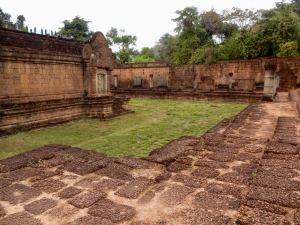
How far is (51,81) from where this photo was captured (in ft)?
30.4

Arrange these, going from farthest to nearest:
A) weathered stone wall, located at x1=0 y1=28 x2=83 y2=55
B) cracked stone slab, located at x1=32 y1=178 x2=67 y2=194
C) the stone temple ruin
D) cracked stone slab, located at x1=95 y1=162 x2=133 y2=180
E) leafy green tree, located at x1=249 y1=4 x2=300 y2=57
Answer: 1. leafy green tree, located at x1=249 y1=4 x2=300 y2=57
2. weathered stone wall, located at x1=0 y1=28 x2=83 y2=55
3. cracked stone slab, located at x1=95 y1=162 x2=133 y2=180
4. cracked stone slab, located at x1=32 y1=178 x2=67 y2=194
5. the stone temple ruin

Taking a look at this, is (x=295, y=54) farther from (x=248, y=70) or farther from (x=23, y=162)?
(x=23, y=162)

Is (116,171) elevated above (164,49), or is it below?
below

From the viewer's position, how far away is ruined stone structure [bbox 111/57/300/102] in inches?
700

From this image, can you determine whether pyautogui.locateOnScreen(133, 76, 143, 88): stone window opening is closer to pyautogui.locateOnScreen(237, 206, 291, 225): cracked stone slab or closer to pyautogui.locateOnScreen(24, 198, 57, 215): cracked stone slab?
pyautogui.locateOnScreen(24, 198, 57, 215): cracked stone slab

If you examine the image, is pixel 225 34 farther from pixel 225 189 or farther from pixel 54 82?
pixel 225 189

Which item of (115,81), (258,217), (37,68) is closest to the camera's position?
(258,217)

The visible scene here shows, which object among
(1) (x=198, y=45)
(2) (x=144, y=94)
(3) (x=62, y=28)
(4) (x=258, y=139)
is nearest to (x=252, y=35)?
(1) (x=198, y=45)

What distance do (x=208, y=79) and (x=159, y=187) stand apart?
21493 mm

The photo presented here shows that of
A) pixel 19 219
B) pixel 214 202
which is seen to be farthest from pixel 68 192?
pixel 214 202

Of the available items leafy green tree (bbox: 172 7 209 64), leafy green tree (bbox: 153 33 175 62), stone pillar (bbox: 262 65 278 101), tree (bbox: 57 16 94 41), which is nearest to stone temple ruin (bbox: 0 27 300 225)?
stone pillar (bbox: 262 65 278 101)

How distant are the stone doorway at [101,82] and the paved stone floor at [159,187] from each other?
6972 millimetres

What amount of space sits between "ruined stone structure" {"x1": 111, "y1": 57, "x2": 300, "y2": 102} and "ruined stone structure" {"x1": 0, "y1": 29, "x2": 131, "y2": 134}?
852cm

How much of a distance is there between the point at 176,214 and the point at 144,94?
18.3 meters
